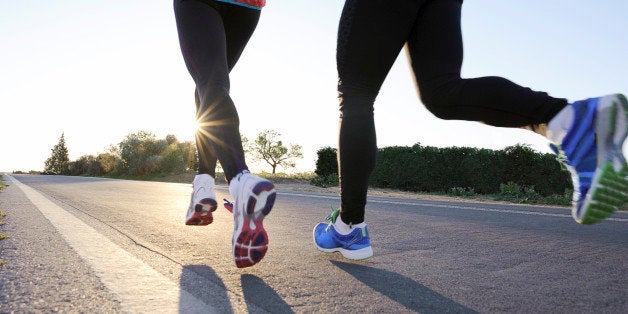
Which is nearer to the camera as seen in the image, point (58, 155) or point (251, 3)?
point (251, 3)

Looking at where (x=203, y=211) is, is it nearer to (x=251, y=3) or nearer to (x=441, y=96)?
(x=251, y=3)

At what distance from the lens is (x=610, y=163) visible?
1577 millimetres

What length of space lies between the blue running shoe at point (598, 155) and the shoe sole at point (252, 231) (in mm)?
1124

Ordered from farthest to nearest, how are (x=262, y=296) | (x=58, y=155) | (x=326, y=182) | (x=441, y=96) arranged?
1. (x=58, y=155)
2. (x=326, y=182)
3. (x=441, y=96)
4. (x=262, y=296)

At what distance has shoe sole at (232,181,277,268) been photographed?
5.98 feet

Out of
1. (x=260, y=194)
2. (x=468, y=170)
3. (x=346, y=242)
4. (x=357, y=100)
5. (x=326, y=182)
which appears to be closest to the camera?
(x=260, y=194)

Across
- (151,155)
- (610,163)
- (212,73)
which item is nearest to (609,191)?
(610,163)

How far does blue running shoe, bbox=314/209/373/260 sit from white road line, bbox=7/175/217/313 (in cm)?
89

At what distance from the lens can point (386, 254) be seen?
2453mm

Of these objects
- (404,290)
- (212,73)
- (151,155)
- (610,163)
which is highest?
(151,155)

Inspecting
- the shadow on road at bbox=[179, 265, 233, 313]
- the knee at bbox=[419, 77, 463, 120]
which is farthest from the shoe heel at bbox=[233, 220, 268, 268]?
the knee at bbox=[419, 77, 463, 120]

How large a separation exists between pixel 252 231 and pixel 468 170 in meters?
18.6

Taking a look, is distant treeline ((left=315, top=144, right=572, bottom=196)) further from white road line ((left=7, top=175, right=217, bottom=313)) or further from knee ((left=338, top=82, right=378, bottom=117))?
white road line ((left=7, top=175, right=217, bottom=313))

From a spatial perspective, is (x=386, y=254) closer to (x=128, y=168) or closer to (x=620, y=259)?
(x=620, y=259)
